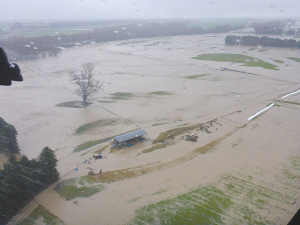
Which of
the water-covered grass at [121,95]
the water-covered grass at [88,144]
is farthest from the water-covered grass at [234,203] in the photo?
the water-covered grass at [121,95]

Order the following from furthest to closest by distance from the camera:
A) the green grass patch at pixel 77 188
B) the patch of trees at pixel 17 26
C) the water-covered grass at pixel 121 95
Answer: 1. the patch of trees at pixel 17 26
2. the water-covered grass at pixel 121 95
3. the green grass patch at pixel 77 188

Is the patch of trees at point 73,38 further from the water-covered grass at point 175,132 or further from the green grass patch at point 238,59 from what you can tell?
the green grass patch at point 238,59

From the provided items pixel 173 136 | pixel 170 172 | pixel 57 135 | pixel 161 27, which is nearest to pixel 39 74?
pixel 57 135

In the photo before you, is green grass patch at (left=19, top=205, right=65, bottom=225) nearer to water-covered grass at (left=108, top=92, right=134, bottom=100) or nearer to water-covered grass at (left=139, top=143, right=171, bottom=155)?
water-covered grass at (left=139, top=143, right=171, bottom=155)

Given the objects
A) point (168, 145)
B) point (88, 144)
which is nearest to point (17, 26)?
point (88, 144)

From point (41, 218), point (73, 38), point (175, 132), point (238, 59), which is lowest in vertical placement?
point (41, 218)

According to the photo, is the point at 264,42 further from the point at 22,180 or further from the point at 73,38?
the point at 22,180
